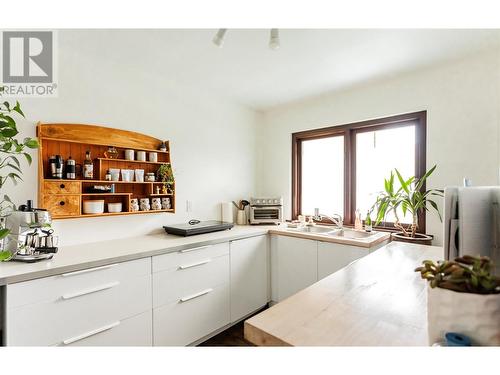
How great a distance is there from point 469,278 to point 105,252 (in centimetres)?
188

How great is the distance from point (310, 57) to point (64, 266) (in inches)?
87.6

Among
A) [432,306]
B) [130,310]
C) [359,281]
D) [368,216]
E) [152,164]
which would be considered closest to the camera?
[432,306]

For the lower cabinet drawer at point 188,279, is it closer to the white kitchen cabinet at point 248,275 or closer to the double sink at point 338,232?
the white kitchen cabinet at point 248,275

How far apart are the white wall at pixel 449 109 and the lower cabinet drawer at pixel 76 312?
2468 millimetres

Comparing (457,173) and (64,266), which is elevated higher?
(457,173)

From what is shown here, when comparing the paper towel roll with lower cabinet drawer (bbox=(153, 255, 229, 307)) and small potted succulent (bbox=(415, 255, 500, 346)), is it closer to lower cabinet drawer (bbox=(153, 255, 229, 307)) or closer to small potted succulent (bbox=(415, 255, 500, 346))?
lower cabinet drawer (bbox=(153, 255, 229, 307))

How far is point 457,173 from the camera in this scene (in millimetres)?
2094

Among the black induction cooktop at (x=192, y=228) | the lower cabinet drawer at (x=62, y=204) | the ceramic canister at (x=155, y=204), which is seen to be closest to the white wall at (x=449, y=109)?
the black induction cooktop at (x=192, y=228)

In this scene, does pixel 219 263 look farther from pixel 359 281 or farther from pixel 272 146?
pixel 272 146

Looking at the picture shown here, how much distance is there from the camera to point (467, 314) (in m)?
0.55

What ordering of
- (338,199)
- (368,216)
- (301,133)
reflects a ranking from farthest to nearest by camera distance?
(301,133) → (338,199) → (368,216)

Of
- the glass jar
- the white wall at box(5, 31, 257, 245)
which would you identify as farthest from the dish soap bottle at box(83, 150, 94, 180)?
the white wall at box(5, 31, 257, 245)

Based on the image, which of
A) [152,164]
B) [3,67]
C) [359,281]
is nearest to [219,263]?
[152,164]

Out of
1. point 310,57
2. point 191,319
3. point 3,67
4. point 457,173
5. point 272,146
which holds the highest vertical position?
point 310,57
